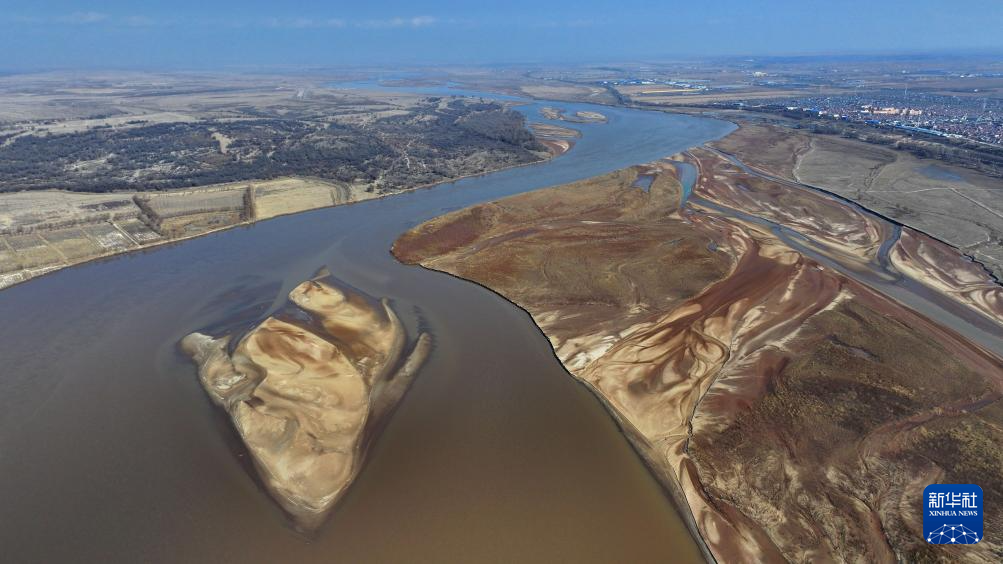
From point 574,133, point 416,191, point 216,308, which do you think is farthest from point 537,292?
point 574,133

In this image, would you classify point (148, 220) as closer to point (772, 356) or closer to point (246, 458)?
point (246, 458)

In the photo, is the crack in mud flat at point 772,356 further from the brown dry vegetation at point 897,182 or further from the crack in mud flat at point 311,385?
the crack in mud flat at point 311,385

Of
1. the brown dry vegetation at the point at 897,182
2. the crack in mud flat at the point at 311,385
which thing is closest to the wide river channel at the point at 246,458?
the crack in mud flat at the point at 311,385

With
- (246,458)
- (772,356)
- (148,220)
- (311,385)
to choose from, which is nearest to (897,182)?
(772,356)

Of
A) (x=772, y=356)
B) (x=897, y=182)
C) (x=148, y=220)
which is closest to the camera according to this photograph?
(x=772, y=356)

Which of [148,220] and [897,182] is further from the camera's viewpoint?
[897,182]

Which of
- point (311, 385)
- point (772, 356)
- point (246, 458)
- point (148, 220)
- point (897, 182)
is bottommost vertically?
point (246, 458)

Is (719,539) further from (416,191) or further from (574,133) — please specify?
(574,133)
